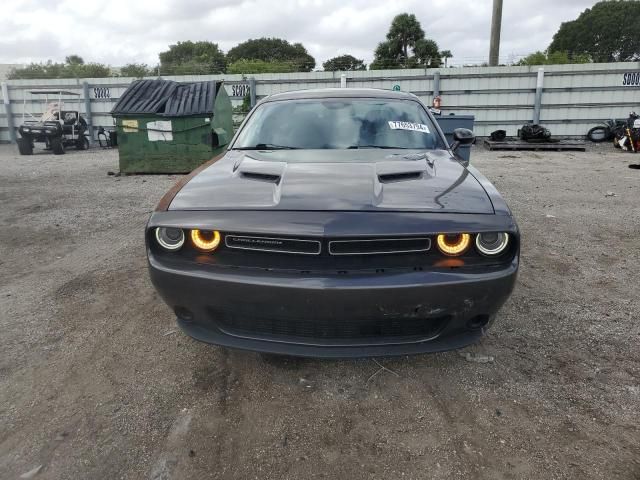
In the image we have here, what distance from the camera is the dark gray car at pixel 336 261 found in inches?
73.6

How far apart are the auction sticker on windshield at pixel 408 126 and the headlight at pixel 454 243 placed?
1385 mm

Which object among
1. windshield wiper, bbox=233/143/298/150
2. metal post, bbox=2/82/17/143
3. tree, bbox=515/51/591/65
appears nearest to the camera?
windshield wiper, bbox=233/143/298/150

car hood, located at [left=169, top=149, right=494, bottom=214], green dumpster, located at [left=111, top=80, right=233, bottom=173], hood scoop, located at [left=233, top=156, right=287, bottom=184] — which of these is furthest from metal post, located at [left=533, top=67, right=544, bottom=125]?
hood scoop, located at [left=233, top=156, right=287, bottom=184]

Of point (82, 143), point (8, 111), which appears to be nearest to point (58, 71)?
point (8, 111)

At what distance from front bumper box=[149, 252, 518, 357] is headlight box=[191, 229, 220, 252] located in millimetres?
86

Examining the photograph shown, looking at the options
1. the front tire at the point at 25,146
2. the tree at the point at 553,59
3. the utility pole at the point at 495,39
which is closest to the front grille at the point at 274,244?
the front tire at the point at 25,146

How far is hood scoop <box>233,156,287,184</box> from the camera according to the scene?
2.31m

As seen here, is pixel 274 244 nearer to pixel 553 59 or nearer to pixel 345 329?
pixel 345 329

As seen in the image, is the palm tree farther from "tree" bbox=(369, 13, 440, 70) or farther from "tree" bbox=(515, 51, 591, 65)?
"tree" bbox=(515, 51, 591, 65)

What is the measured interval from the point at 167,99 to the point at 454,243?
8.84 m

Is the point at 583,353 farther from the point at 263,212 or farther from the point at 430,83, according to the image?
the point at 430,83

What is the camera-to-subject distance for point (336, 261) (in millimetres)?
1920

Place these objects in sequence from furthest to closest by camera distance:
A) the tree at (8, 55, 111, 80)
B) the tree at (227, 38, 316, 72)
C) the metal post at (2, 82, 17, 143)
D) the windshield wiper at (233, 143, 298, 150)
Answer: the tree at (227, 38, 316, 72) < the tree at (8, 55, 111, 80) < the metal post at (2, 82, 17, 143) < the windshield wiper at (233, 143, 298, 150)

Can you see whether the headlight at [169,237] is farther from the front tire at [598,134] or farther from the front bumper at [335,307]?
the front tire at [598,134]
